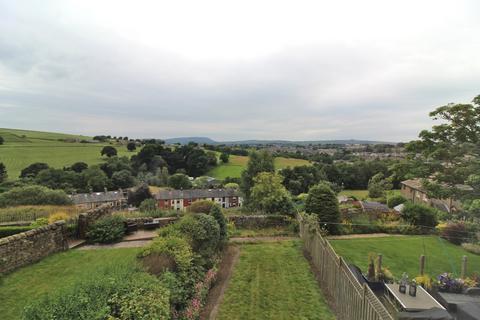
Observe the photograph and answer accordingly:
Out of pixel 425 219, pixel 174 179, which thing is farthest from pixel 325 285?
pixel 174 179

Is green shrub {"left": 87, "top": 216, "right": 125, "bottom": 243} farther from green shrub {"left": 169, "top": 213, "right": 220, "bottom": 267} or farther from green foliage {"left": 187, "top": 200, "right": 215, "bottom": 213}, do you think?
green shrub {"left": 169, "top": 213, "right": 220, "bottom": 267}

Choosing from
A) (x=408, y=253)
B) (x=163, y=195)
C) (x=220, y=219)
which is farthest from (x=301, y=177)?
(x=220, y=219)

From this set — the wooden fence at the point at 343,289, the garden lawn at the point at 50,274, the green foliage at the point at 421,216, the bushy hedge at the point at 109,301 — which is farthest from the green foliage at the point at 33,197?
the green foliage at the point at 421,216

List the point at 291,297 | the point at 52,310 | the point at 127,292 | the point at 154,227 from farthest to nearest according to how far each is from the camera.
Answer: the point at 154,227 → the point at 291,297 → the point at 127,292 → the point at 52,310

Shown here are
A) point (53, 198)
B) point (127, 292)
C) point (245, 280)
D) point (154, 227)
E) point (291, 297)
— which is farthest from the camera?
point (53, 198)

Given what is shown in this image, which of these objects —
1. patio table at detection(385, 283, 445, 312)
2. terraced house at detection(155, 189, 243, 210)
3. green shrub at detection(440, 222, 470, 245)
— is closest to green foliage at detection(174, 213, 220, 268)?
patio table at detection(385, 283, 445, 312)

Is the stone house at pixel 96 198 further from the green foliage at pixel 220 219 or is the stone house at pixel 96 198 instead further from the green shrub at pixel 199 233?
the green shrub at pixel 199 233

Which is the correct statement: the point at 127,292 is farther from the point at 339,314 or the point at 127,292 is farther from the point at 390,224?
the point at 390,224
